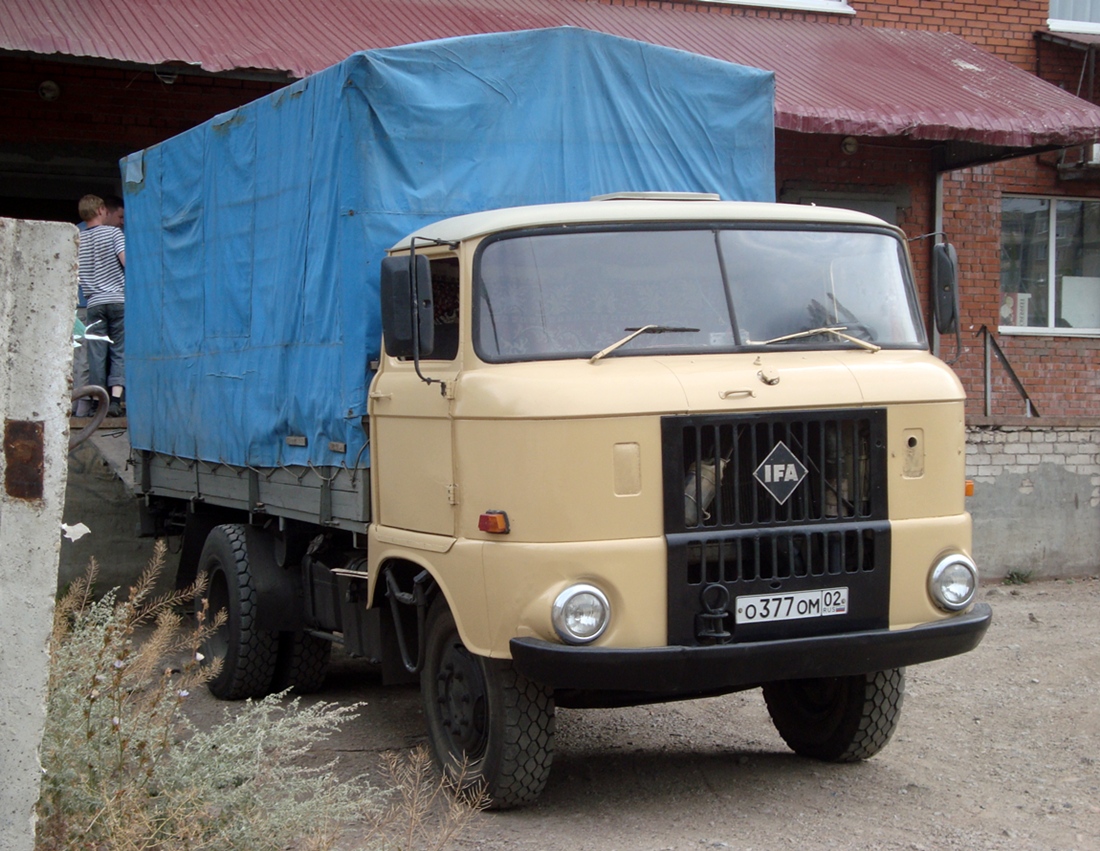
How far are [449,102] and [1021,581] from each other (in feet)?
24.6

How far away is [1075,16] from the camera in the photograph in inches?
604

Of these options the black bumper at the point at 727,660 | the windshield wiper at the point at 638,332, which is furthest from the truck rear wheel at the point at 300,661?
the windshield wiper at the point at 638,332

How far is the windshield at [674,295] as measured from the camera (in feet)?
17.2

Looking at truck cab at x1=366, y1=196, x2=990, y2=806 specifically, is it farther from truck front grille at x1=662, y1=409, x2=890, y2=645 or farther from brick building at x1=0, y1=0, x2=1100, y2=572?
brick building at x1=0, y1=0, x2=1100, y2=572

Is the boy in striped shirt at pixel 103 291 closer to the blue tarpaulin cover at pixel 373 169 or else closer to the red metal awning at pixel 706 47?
the red metal awning at pixel 706 47

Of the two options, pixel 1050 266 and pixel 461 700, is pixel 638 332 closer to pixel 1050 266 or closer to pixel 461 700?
pixel 461 700

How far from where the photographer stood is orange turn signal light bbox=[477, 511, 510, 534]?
4.98m

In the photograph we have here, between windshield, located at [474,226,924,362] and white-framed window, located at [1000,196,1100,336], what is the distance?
9.71 m

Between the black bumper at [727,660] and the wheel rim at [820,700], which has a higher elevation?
the black bumper at [727,660]

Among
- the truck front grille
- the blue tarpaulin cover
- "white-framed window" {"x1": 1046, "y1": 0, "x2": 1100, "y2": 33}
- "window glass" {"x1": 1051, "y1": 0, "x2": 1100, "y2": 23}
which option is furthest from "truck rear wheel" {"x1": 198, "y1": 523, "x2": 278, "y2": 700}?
"window glass" {"x1": 1051, "y1": 0, "x2": 1100, "y2": 23}

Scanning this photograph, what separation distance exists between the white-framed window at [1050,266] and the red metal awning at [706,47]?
1.62m

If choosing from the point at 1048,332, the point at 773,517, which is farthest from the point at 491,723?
the point at 1048,332

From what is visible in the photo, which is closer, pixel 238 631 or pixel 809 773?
pixel 809 773

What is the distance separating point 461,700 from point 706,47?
8.63 meters
